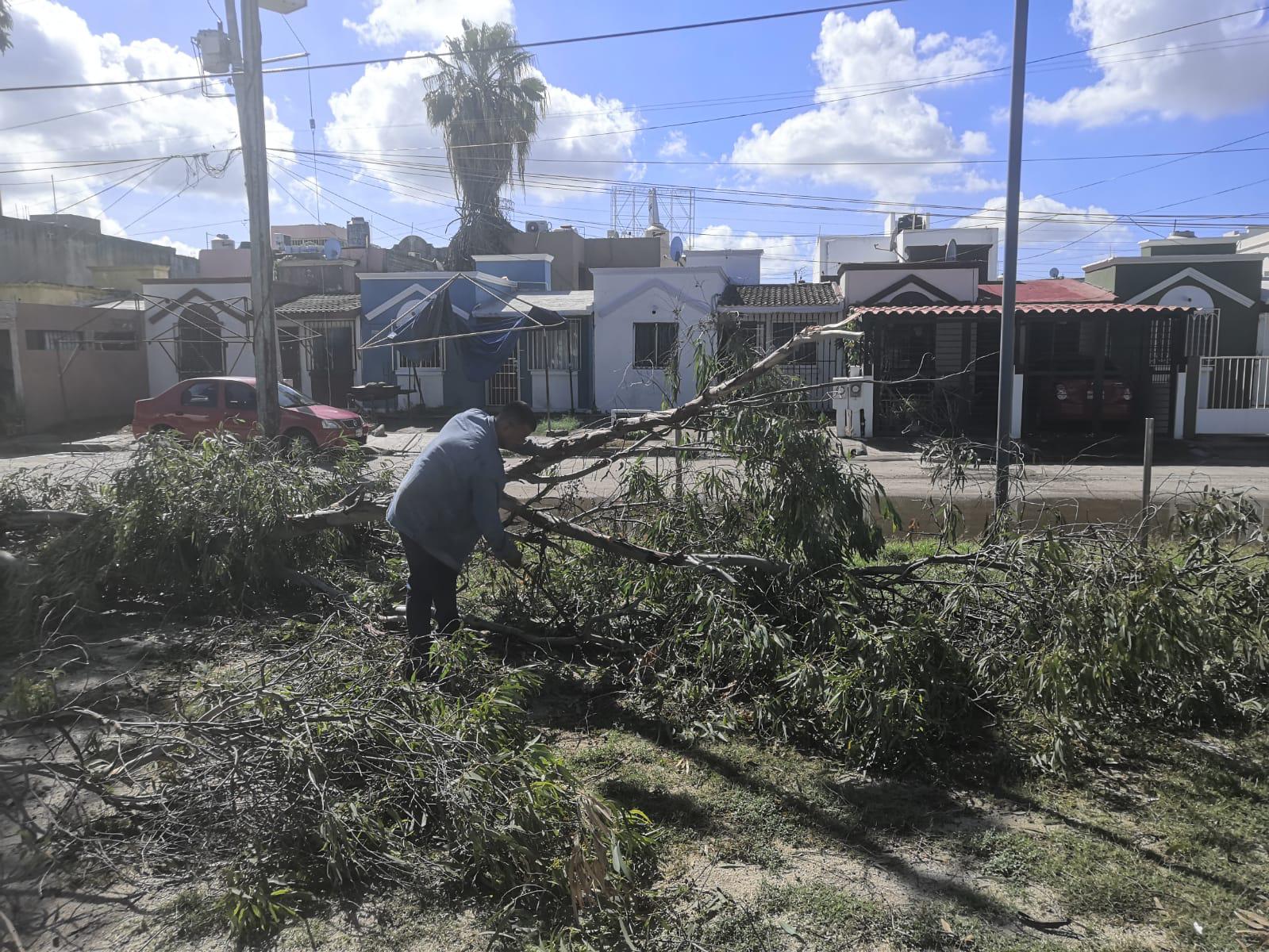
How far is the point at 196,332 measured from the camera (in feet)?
75.7

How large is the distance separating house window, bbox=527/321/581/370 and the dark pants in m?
17.7

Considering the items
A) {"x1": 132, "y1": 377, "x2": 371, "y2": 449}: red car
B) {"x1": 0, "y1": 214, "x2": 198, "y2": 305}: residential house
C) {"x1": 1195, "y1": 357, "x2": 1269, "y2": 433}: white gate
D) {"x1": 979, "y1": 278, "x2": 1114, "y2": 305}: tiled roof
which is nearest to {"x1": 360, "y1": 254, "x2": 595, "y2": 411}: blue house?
{"x1": 132, "y1": 377, "x2": 371, "y2": 449}: red car

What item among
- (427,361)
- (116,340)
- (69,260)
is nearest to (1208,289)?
(427,361)

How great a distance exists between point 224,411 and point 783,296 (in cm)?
1247

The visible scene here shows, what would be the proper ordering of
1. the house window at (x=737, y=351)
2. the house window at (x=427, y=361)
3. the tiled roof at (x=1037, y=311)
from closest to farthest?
the house window at (x=737, y=351) → the tiled roof at (x=1037, y=311) → the house window at (x=427, y=361)

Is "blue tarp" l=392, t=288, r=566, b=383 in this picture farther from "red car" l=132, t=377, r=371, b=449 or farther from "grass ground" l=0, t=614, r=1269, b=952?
"grass ground" l=0, t=614, r=1269, b=952

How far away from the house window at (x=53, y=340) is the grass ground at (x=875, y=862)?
64.0 feet

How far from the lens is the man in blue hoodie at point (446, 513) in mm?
4652

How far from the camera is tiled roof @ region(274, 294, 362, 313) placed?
75.2 ft

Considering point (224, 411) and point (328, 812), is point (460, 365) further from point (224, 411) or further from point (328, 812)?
point (328, 812)

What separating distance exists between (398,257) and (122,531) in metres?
29.6

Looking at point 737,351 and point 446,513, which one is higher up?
point 737,351

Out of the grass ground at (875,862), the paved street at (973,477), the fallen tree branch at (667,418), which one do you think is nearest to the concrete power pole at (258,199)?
the paved street at (973,477)

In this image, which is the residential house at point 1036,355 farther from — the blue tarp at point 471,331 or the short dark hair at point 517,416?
the short dark hair at point 517,416
